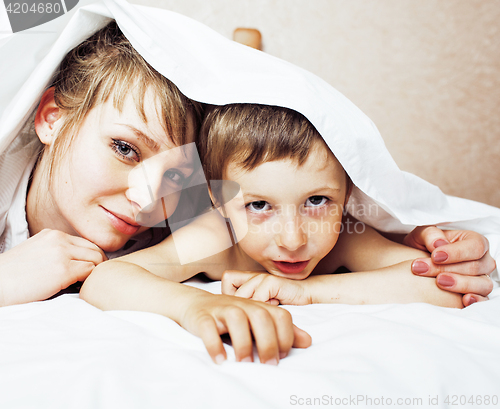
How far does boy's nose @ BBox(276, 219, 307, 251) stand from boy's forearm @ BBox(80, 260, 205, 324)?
0.56ft

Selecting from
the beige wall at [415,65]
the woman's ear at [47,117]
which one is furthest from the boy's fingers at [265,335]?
the beige wall at [415,65]

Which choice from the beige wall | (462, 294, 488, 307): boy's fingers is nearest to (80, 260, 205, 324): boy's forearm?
(462, 294, 488, 307): boy's fingers

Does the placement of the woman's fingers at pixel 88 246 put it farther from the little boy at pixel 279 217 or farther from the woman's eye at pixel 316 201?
the woman's eye at pixel 316 201

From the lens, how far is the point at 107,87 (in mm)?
649

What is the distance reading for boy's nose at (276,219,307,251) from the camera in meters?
0.57

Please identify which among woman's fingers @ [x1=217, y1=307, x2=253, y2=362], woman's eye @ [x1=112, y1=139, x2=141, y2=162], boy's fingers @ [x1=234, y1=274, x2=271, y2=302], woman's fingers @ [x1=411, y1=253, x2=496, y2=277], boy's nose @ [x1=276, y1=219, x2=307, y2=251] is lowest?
woman's fingers @ [x1=411, y1=253, x2=496, y2=277]

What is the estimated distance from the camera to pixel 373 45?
1477mm

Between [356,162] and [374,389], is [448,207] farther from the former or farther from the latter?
[374,389]

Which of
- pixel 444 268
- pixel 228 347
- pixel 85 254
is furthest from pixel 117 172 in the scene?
pixel 444 268

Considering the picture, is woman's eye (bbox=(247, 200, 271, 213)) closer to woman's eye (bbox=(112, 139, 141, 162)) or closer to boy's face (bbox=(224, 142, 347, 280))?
boy's face (bbox=(224, 142, 347, 280))

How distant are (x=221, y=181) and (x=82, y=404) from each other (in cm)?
43

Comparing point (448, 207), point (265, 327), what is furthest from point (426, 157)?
point (265, 327)

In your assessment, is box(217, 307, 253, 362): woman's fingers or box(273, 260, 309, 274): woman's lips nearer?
box(217, 307, 253, 362): woman's fingers

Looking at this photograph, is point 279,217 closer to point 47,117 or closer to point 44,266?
point 44,266
